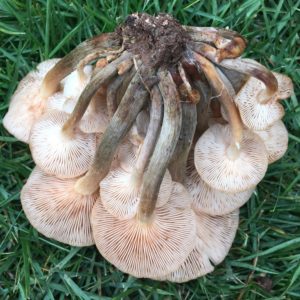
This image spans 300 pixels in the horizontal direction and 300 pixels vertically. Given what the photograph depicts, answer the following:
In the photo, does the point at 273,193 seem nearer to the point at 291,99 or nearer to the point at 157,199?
the point at 291,99

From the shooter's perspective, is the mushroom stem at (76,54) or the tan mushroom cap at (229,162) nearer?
the tan mushroom cap at (229,162)

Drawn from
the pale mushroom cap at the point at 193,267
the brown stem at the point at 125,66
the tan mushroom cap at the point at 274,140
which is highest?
the brown stem at the point at 125,66

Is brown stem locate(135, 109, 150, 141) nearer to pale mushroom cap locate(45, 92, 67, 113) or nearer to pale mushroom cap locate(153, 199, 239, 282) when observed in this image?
pale mushroom cap locate(45, 92, 67, 113)

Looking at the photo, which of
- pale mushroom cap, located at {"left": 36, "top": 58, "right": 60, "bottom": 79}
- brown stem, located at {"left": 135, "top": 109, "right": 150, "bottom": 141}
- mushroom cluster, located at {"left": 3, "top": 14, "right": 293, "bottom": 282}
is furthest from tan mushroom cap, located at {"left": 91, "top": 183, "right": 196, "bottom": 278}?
pale mushroom cap, located at {"left": 36, "top": 58, "right": 60, "bottom": 79}

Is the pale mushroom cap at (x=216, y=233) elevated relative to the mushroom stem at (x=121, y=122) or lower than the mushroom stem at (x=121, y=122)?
lower

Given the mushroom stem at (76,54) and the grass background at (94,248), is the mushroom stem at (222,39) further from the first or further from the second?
the grass background at (94,248)

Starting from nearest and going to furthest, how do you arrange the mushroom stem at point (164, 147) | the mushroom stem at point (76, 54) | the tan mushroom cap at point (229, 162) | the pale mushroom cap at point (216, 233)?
the mushroom stem at point (164, 147), the tan mushroom cap at point (229, 162), the mushroom stem at point (76, 54), the pale mushroom cap at point (216, 233)

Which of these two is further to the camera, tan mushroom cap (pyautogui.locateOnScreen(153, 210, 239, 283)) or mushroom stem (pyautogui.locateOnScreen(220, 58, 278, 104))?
tan mushroom cap (pyautogui.locateOnScreen(153, 210, 239, 283))

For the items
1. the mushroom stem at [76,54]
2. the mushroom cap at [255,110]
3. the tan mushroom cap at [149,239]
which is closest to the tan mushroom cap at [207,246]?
the tan mushroom cap at [149,239]
